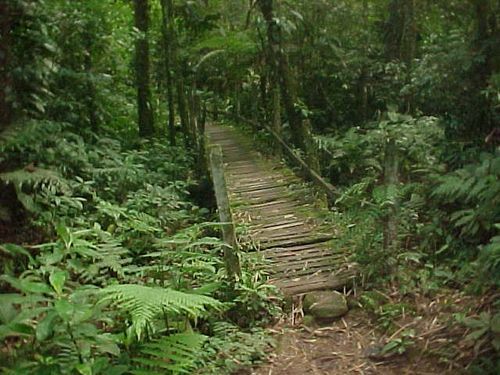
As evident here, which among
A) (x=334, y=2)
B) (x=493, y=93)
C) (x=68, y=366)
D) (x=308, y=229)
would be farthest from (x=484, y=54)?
(x=334, y=2)

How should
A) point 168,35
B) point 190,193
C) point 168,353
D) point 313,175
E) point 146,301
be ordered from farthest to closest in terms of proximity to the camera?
point 168,35 < point 190,193 < point 313,175 < point 168,353 < point 146,301

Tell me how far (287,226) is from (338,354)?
2787 mm

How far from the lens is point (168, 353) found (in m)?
3.51

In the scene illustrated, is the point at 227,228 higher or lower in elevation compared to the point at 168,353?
higher

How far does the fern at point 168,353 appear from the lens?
3367mm

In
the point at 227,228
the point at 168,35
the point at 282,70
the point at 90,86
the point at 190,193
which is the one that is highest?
the point at 168,35

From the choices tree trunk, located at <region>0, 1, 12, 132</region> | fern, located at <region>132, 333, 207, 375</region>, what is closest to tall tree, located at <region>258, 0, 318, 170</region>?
tree trunk, located at <region>0, 1, 12, 132</region>

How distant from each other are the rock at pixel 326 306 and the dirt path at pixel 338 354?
0.26ft

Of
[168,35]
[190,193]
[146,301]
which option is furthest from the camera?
[168,35]

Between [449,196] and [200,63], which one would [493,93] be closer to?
[449,196]

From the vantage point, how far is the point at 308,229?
6934mm

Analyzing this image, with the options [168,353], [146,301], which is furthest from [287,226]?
[146,301]

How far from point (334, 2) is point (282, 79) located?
2621mm

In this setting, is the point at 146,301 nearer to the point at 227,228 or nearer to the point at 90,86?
the point at 227,228
